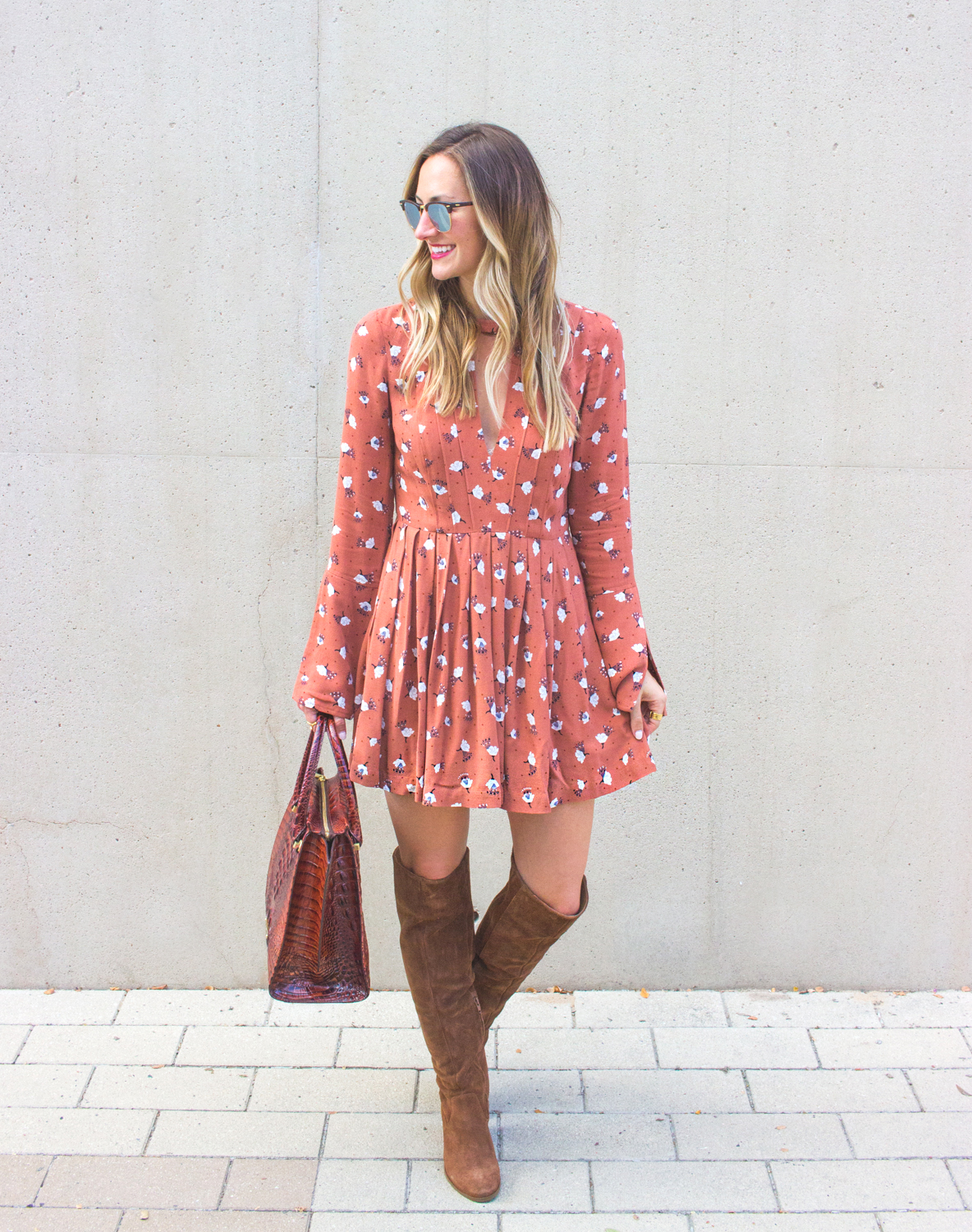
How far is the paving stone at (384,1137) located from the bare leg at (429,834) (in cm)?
68

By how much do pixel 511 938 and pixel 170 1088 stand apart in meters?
0.98

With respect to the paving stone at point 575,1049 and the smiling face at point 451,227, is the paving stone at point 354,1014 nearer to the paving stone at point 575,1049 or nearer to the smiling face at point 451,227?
the paving stone at point 575,1049

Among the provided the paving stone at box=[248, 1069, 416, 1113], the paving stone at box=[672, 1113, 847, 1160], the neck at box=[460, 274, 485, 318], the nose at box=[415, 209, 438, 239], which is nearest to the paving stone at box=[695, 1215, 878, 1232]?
the paving stone at box=[672, 1113, 847, 1160]

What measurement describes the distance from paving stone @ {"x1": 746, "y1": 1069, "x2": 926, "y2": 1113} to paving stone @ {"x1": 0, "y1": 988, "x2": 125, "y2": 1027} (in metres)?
1.71

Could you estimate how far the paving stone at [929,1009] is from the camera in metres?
3.05

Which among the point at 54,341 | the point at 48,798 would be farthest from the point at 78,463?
the point at 48,798

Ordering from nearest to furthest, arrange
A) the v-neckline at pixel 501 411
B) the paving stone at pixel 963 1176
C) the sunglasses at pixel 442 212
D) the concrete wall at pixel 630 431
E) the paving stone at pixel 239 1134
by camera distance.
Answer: the sunglasses at pixel 442 212, the v-neckline at pixel 501 411, the paving stone at pixel 963 1176, the paving stone at pixel 239 1134, the concrete wall at pixel 630 431

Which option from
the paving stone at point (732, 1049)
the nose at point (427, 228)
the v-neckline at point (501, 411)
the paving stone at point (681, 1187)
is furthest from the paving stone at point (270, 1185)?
the nose at point (427, 228)

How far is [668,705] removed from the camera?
3.11 meters

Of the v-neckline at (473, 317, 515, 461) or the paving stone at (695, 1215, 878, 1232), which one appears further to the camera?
the paving stone at (695, 1215, 878, 1232)

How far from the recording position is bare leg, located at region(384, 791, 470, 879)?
2.31 metres

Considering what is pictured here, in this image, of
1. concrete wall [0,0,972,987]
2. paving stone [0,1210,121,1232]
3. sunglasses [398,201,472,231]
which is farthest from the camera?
concrete wall [0,0,972,987]

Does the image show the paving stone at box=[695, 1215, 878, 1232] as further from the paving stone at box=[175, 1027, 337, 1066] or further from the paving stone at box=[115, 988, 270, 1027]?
the paving stone at box=[115, 988, 270, 1027]

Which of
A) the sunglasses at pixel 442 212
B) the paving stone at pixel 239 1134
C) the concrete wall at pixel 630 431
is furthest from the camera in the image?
the concrete wall at pixel 630 431
